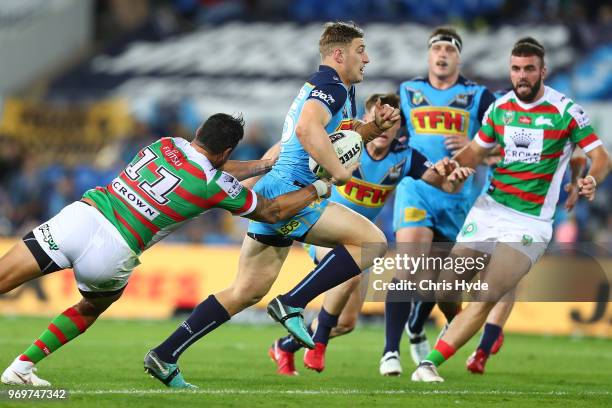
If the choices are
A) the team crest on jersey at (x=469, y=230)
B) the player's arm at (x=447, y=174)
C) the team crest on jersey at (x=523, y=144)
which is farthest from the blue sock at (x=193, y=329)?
the team crest on jersey at (x=523, y=144)

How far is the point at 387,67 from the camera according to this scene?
23.2 metres

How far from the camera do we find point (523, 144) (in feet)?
30.9

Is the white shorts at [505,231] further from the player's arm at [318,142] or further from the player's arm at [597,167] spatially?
the player's arm at [318,142]

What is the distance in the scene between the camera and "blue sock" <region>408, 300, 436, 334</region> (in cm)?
1095

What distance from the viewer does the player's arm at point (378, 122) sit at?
8.34m

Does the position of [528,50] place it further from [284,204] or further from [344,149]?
[284,204]

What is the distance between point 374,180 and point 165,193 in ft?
10.1

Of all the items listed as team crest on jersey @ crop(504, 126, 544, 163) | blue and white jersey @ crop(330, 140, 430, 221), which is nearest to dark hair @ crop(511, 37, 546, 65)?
team crest on jersey @ crop(504, 126, 544, 163)

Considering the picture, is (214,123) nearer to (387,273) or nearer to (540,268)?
(387,273)

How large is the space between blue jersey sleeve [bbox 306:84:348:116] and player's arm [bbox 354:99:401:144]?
0.31 meters

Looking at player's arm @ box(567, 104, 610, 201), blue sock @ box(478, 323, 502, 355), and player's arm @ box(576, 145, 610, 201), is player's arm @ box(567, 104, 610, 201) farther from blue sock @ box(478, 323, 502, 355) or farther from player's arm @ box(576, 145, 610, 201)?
blue sock @ box(478, 323, 502, 355)

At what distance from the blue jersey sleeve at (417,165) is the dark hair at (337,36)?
5.89 ft

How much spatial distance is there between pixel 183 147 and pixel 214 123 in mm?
272

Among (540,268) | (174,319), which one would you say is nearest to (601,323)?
(540,268)
